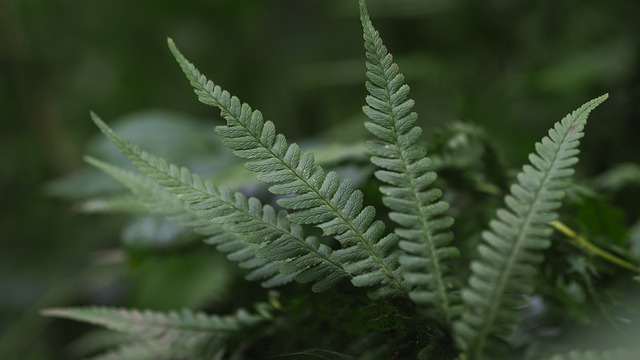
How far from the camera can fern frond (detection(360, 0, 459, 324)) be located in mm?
349

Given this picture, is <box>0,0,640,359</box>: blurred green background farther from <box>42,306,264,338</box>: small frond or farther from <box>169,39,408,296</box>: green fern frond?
<box>169,39,408,296</box>: green fern frond

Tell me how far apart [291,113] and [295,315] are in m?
1.34

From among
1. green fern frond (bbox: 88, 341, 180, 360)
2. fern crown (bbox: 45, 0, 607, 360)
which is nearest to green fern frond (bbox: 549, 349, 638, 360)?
fern crown (bbox: 45, 0, 607, 360)

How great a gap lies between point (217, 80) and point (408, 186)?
1556 millimetres

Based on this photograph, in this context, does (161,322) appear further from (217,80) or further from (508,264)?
(217,80)

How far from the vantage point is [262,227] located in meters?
0.39

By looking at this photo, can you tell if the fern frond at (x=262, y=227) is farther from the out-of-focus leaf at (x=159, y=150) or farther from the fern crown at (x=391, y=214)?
the out-of-focus leaf at (x=159, y=150)

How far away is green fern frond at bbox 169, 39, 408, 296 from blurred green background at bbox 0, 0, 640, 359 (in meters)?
0.37

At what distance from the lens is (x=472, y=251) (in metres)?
0.58

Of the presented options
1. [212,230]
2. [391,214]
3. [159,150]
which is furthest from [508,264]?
[159,150]

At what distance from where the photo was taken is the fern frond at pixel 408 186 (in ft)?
1.14

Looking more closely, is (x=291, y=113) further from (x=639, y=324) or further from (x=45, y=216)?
(x=639, y=324)

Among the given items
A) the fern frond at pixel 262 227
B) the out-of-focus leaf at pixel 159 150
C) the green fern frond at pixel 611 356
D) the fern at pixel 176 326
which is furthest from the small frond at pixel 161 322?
the out-of-focus leaf at pixel 159 150

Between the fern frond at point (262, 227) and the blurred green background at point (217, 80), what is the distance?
1.09ft
